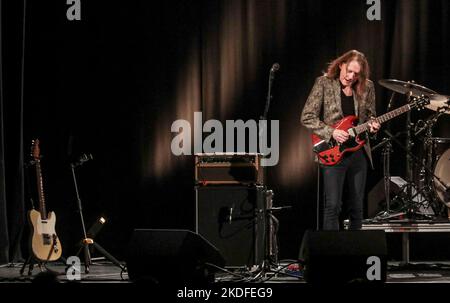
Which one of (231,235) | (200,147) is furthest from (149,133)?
(231,235)

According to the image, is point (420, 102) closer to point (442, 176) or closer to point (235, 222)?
point (442, 176)

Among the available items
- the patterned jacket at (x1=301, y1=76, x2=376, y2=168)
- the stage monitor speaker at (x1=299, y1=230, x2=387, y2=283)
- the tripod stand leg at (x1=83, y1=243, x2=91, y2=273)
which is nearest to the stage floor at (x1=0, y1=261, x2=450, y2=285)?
the tripod stand leg at (x1=83, y1=243, x2=91, y2=273)

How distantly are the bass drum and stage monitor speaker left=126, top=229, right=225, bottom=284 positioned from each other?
2.72 meters

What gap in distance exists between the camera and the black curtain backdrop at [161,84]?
278 inches

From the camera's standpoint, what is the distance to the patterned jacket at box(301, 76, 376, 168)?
5.82 meters

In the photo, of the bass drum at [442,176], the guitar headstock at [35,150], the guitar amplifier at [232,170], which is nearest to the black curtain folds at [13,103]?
the guitar headstock at [35,150]

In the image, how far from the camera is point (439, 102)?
6.22 m

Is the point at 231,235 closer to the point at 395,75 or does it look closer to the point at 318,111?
the point at 318,111

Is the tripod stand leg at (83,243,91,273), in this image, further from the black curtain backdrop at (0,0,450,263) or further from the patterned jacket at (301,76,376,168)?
the patterned jacket at (301,76,376,168)

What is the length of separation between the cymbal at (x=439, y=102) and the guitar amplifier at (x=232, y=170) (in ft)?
5.01

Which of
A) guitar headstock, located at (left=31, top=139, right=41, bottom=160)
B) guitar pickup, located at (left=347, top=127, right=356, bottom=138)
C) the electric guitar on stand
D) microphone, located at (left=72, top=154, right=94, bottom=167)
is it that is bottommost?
the electric guitar on stand
